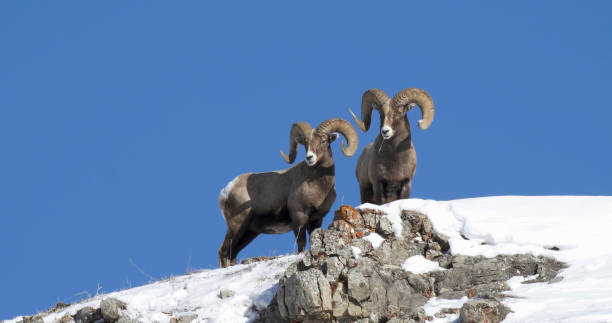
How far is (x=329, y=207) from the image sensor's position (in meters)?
16.1

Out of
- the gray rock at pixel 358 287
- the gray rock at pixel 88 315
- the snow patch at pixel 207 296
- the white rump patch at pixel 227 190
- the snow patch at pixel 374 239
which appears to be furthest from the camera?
the white rump patch at pixel 227 190

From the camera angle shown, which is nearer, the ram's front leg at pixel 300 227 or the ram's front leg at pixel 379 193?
the ram's front leg at pixel 379 193

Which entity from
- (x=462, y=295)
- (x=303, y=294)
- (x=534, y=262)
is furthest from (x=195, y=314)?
(x=534, y=262)

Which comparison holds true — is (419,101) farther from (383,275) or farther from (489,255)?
(383,275)

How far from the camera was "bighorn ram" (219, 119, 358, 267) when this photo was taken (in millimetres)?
15805

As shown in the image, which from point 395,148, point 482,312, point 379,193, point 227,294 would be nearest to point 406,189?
point 379,193

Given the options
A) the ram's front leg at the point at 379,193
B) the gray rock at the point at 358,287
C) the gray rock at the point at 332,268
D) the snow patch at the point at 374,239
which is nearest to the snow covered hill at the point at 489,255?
the snow patch at the point at 374,239

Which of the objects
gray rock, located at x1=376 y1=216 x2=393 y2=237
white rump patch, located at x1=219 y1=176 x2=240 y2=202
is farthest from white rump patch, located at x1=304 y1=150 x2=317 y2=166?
gray rock, located at x1=376 y1=216 x2=393 y2=237

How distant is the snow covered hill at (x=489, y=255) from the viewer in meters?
10.3

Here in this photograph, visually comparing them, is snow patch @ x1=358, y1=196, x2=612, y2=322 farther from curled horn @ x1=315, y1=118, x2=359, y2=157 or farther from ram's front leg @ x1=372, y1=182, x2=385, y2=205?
curled horn @ x1=315, y1=118, x2=359, y2=157

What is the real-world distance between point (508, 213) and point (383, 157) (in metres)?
3.05

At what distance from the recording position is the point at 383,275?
1088 centimetres

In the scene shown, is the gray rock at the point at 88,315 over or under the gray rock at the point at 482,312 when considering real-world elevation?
over

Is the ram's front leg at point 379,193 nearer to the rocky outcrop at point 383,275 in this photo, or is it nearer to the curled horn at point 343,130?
the curled horn at point 343,130
